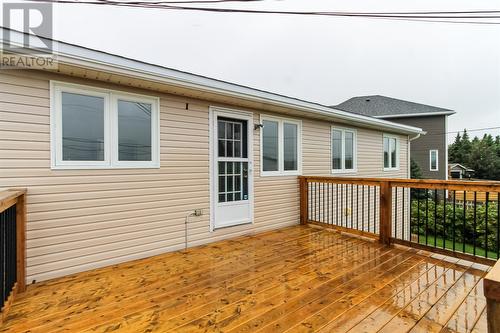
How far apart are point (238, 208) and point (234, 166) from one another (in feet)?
2.34

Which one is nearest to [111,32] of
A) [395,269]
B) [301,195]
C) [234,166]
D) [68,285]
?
[234,166]

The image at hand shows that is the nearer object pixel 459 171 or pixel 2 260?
pixel 2 260

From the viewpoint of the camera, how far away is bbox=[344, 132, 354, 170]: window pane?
22.4 ft

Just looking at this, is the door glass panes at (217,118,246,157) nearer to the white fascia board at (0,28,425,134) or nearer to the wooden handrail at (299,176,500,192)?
the white fascia board at (0,28,425,134)

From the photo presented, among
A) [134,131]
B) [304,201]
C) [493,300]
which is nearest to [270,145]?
[304,201]

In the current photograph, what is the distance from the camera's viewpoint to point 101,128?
3250 millimetres

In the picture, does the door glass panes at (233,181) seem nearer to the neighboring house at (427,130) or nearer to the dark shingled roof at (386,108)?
the dark shingled roof at (386,108)

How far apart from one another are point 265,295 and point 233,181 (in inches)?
92.1

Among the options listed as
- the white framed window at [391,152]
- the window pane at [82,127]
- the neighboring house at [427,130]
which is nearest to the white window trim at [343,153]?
the white framed window at [391,152]

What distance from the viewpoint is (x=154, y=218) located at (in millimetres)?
3689

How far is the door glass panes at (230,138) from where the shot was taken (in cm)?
447

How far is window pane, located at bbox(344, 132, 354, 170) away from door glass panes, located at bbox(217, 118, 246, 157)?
3.25 m

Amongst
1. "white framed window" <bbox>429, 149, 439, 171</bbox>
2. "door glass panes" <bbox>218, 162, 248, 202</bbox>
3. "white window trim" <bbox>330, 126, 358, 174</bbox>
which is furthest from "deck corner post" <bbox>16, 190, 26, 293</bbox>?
"white framed window" <bbox>429, 149, 439, 171</bbox>

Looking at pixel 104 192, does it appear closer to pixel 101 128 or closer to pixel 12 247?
pixel 101 128
